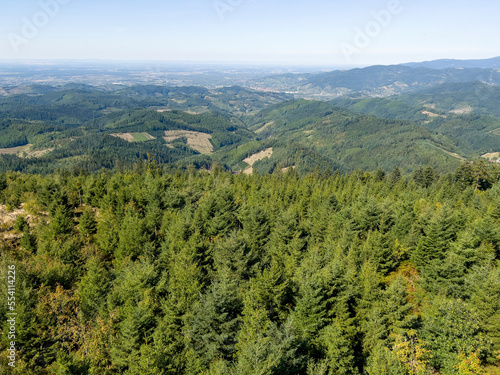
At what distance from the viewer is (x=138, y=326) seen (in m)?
28.7

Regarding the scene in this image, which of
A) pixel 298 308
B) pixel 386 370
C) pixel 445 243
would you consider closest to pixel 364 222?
pixel 445 243

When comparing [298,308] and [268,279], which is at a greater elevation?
[268,279]

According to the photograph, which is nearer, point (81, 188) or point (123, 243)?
point (123, 243)

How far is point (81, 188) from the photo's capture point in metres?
78.4

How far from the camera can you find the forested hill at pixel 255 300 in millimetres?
25172

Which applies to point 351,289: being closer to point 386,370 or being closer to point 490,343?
point 386,370

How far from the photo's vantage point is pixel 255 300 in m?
29.1

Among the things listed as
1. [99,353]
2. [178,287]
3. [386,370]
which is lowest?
[99,353]

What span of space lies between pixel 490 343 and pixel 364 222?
101 feet

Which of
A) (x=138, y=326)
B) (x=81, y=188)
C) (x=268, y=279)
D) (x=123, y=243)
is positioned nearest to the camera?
(x=138, y=326)

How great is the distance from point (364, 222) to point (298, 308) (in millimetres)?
32555

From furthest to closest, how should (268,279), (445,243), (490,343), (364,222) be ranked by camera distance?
(364,222)
(445,243)
(268,279)
(490,343)

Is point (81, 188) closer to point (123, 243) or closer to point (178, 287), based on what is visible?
point (123, 243)

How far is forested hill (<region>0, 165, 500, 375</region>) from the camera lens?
991 inches
